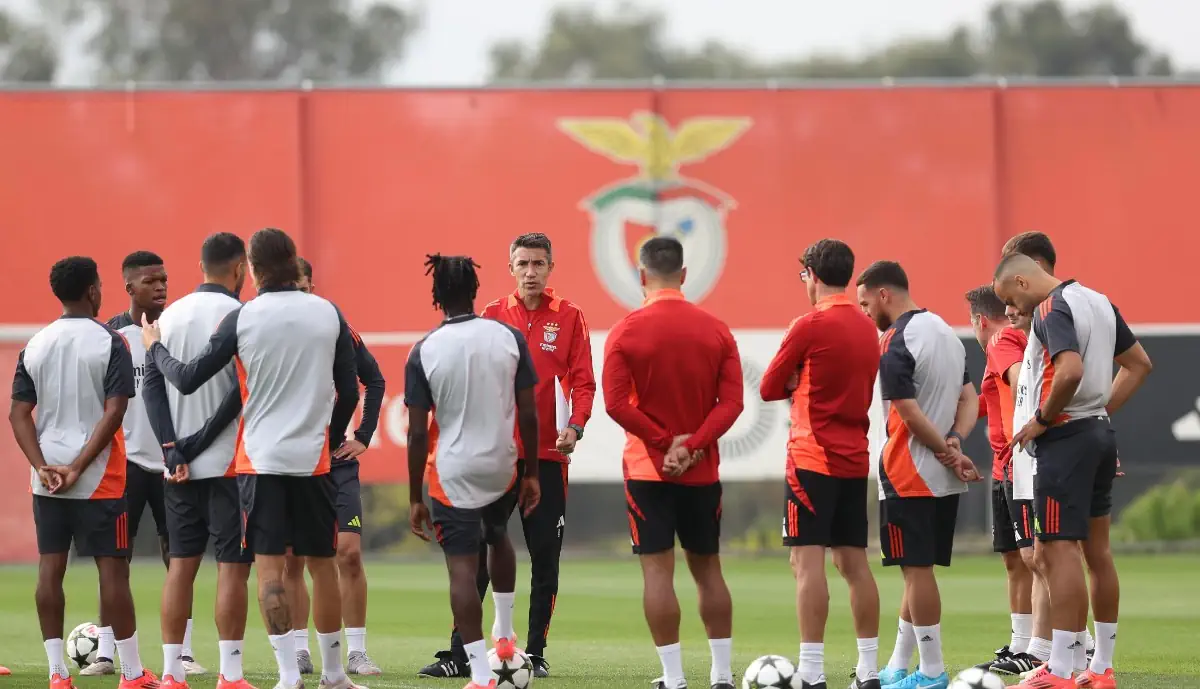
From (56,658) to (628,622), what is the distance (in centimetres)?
544

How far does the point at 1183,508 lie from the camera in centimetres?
1998

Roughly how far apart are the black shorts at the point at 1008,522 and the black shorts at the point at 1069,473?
2.81ft

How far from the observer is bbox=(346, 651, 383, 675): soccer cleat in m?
9.12

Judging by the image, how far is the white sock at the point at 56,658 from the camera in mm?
8155

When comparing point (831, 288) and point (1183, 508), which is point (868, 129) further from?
point (831, 288)

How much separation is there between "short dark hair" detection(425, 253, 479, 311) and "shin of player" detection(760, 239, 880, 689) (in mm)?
1457

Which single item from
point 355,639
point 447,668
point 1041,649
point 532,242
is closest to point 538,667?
point 447,668

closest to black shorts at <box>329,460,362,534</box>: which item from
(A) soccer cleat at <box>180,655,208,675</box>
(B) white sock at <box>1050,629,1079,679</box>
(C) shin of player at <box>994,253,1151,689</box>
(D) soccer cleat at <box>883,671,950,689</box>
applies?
(A) soccer cleat at <box>180,655,208,675</box>

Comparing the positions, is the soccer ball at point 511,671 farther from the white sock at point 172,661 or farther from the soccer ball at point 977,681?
the soccer ball at point 977,681

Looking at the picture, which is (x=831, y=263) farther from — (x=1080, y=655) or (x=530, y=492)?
(x=1080, y=655)

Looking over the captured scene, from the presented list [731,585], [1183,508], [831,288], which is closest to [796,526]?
[831,288]

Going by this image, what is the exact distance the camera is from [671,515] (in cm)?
777

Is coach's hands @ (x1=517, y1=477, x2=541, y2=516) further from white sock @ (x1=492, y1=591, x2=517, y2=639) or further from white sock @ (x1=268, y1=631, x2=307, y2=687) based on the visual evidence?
white sock @ (x1=268, y1=631, x2=307, y2=687)

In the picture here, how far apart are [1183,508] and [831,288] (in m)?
13.6
